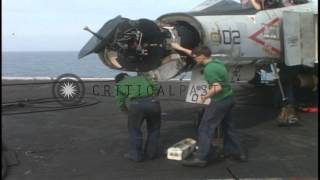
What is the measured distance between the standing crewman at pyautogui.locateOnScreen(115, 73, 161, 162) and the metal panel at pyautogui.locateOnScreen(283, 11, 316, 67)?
10.1 ft

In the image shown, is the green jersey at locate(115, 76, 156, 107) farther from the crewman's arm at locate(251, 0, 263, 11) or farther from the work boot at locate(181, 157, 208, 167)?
the crewman's arm at locate(251, 0, 263, 11)

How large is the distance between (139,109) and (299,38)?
3.61 m

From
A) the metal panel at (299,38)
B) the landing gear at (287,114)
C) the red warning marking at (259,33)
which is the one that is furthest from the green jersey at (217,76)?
the landing gear at (287,114)

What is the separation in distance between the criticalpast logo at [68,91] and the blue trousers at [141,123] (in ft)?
20.3

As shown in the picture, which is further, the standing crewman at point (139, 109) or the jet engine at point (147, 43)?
the jet engine at point (147, 43)

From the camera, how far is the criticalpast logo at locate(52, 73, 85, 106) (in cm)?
1478

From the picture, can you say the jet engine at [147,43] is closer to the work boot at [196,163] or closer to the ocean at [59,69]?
the ocean at [59,69]

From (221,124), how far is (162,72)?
1501 millimetres

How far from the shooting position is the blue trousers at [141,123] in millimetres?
8133

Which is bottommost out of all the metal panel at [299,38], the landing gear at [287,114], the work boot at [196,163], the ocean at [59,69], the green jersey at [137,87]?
the ocean at [59,69]

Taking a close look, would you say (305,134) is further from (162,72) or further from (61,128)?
(61,128)

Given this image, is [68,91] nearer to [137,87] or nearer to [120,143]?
[120,143]

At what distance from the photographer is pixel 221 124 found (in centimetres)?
835

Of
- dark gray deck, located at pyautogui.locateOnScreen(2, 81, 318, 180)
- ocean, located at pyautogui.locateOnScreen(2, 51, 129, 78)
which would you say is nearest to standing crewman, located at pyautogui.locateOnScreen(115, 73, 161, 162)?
dark gray deck, located at pyautogui.locateOnScreen(2, 81, 318, 180)
